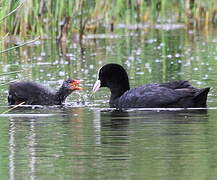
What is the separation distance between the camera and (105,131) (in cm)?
1030

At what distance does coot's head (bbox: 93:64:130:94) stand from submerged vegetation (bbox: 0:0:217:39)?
5.45 m

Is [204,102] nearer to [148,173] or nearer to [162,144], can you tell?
[162,144]

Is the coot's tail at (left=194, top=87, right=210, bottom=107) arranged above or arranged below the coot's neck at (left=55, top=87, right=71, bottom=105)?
above

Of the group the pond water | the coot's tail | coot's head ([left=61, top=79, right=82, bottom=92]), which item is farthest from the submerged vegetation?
the coot's tail

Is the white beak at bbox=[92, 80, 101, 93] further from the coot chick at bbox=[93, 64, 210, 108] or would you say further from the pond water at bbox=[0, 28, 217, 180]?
the coot chick at bbox=[93, 64, 210, 108]

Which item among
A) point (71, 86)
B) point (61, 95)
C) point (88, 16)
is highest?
point (88, 16)

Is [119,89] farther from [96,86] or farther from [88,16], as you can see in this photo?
[88,16]

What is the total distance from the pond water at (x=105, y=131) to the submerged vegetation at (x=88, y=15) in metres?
2.26

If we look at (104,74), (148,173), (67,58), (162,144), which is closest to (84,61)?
(67,58)

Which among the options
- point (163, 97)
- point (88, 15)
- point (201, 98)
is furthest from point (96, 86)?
point (88, 15)

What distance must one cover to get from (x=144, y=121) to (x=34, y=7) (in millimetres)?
10918

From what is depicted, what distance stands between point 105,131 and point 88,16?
12.7 m

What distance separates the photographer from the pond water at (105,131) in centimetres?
794

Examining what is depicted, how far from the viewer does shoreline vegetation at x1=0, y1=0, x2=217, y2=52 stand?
70.9 ft
